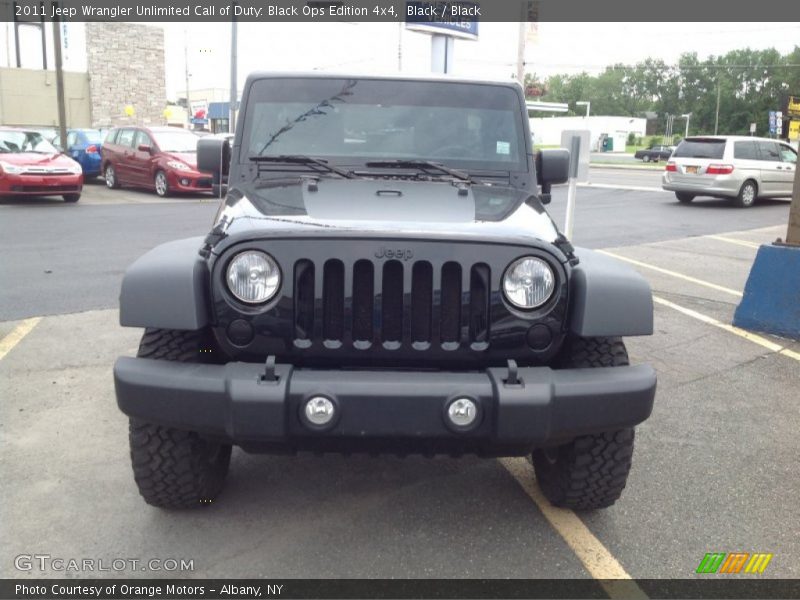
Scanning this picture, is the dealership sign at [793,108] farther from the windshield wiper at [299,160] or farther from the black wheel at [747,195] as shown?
the windshield wiper at [299,160]

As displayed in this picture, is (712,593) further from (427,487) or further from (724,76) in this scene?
(724,76)

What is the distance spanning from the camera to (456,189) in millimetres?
3682

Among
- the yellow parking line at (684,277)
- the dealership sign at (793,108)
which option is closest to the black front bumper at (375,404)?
the yellow parking line at (684,277)

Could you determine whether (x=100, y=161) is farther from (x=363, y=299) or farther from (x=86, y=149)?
(x=363, y=299)

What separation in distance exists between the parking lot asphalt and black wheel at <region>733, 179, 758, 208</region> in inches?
526

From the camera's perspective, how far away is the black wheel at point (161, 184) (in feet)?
56.6

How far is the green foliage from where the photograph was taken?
96.8 m

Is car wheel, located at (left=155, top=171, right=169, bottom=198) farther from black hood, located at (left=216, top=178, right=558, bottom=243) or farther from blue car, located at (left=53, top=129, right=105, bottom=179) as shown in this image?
black hood, located at (left=216, top=178, right=558, bottom=243)

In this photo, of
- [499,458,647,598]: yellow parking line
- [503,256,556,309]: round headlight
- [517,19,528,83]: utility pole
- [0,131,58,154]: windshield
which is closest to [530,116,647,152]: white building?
[517,19,528,83]: utility pole

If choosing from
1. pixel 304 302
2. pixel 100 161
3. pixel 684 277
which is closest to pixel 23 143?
pixel 100 161

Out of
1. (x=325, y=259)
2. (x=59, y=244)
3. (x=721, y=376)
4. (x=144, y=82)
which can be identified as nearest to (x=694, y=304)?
(x=721, y=376)

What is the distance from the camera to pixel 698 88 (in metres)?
117

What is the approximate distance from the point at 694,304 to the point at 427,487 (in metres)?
4.98

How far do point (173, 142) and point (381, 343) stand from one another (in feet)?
52.4
